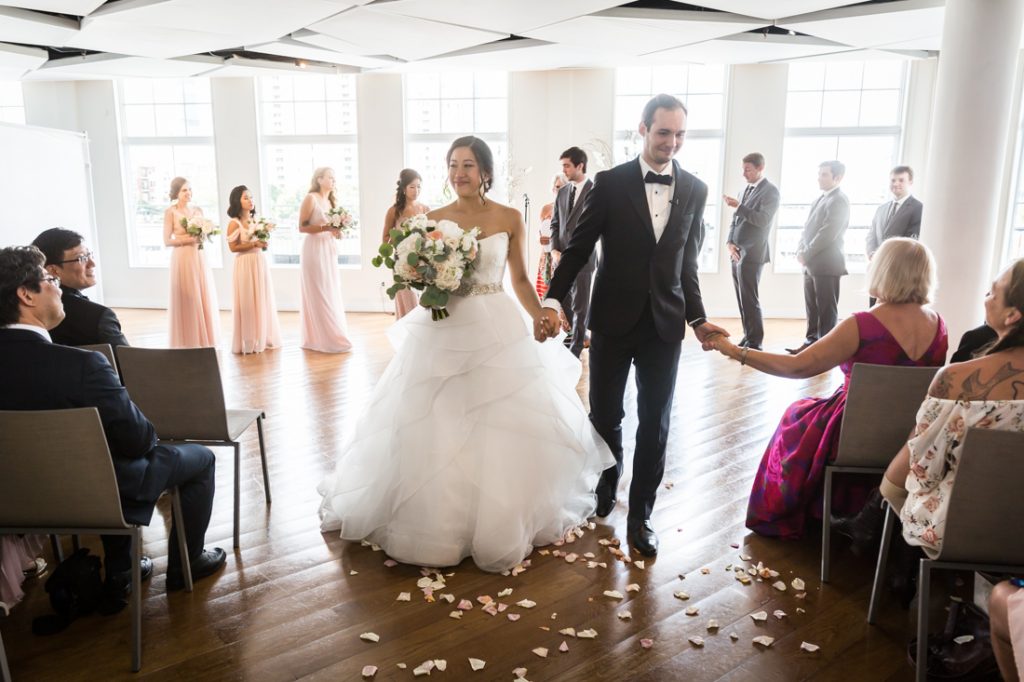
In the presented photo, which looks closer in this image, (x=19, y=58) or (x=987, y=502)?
(x=987, y=502)

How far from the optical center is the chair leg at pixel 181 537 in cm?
281

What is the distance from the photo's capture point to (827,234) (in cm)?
744

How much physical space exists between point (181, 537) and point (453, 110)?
27.8ft

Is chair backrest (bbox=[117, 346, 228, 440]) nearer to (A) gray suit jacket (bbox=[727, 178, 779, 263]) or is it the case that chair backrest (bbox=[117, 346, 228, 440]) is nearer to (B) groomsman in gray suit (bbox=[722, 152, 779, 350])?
(B) groomsman in gray suit (bbox=[722, 152, 779, 350])

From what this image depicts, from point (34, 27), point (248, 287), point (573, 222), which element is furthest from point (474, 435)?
point (34, 27)

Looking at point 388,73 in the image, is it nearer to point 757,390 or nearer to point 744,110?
point 744,110

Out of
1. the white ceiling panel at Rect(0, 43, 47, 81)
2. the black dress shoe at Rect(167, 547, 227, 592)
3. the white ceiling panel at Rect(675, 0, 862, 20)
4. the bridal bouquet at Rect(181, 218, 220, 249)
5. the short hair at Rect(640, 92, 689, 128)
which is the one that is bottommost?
the black dress shoe at Rect(167, 547, 227, 592)

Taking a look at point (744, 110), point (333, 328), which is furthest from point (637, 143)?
point (333, 328)

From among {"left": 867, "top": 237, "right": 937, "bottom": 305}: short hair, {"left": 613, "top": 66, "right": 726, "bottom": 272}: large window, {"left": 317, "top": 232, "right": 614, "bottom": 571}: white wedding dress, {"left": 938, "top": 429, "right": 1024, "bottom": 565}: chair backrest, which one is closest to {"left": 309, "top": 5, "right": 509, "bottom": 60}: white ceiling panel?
{"left": 613, "top": 66, "right": 726, "bottom": 272}: large window

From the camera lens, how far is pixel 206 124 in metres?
10.6

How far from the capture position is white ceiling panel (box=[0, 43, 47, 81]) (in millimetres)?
7941

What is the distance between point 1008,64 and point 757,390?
9.32 ft

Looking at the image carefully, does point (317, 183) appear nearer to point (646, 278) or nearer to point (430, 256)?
point (430, 256)

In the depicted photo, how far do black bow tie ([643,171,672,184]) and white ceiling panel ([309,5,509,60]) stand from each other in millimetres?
4187
